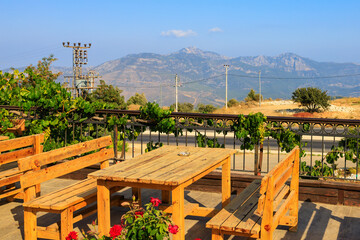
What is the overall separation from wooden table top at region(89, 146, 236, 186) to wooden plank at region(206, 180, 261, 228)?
0.39 m

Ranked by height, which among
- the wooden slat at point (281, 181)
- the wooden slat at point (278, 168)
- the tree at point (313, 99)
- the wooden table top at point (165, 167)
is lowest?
the tree at point (313, 99)

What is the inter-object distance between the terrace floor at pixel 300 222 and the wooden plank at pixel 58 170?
0.58 metres

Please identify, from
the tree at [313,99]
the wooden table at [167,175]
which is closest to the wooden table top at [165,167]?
the wooden table at [167,175]

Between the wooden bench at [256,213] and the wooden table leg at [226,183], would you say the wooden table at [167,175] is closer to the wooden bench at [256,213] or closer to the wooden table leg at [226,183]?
the wooden table leg at [226,183]

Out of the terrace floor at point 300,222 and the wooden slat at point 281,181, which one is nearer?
the wooden slat at point 281,181

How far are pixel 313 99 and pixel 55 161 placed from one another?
5250cm

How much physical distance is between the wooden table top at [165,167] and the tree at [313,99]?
5165cm

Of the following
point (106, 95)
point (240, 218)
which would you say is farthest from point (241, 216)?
point (106, 95)

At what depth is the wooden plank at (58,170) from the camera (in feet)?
13.1

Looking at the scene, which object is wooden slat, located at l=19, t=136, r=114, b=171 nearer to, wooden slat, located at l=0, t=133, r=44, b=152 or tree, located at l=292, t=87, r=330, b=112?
wooden slat, located at l=0, t=133, r=44, b=152

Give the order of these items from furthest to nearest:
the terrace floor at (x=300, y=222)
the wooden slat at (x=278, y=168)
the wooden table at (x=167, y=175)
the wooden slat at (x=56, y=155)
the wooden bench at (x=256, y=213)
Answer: the terrace floor at (x=300, y=222)
the wooden slat at (x=56, y=155)
the wooden table at (x=167, y=175)
the wooden bench at (x=256, y=213)
the wooden slat at (x=278, y=168)

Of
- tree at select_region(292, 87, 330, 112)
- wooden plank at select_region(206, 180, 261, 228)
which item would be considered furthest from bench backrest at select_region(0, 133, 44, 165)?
tree at select_region(292, 87, 330, 112)

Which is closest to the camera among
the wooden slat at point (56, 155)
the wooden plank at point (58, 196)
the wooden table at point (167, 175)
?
the wooden table at point (167, 175)

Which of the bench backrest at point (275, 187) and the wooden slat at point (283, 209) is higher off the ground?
the bench backrest at point (275, 187)
